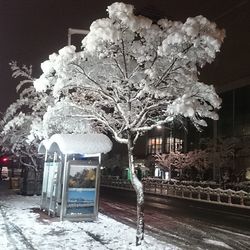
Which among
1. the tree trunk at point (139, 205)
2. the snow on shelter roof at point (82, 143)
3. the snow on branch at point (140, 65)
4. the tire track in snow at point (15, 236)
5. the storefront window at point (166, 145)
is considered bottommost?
the tire track in snow at point (15, 236)

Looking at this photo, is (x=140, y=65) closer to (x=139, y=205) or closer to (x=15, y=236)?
(x=139, y=205)

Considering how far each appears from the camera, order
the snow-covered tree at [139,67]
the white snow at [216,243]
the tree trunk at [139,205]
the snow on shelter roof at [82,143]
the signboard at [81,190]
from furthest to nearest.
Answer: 1. the signboard at [81,190]
2. the snow on shelter roof at [82,143]
3. the white snow at [216,243]
4. the tree trunk at [139,205]
5. the snow-covered tree at [139,67]

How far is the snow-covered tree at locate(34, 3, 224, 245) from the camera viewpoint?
10.4 m

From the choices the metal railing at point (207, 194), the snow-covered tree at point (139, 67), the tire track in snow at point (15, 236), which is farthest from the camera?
the metal railing at point (207, 194)

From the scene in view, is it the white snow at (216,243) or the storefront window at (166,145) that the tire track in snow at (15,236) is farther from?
the storefront window at (166,145)

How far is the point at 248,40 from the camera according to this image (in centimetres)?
6512

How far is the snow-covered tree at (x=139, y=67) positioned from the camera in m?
10.4

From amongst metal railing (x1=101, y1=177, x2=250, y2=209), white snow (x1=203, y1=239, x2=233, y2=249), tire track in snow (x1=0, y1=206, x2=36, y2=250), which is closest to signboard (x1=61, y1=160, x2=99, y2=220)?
tire track in snow (x1=0, y1=206, x2=36, y2=250)

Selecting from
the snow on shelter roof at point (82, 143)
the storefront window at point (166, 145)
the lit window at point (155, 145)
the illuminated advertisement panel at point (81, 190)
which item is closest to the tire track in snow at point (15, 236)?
the illuminated advertisement panel at point (81, 190)

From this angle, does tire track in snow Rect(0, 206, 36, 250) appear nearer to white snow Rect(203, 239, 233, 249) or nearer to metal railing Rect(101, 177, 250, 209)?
white snow Rect(203, 239, 233, 249)

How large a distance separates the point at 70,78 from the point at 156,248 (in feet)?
15.5

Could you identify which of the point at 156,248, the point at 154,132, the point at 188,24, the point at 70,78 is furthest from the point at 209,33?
the point at 154,132

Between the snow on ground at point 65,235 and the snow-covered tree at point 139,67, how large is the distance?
2.61 feet

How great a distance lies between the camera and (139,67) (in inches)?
460
